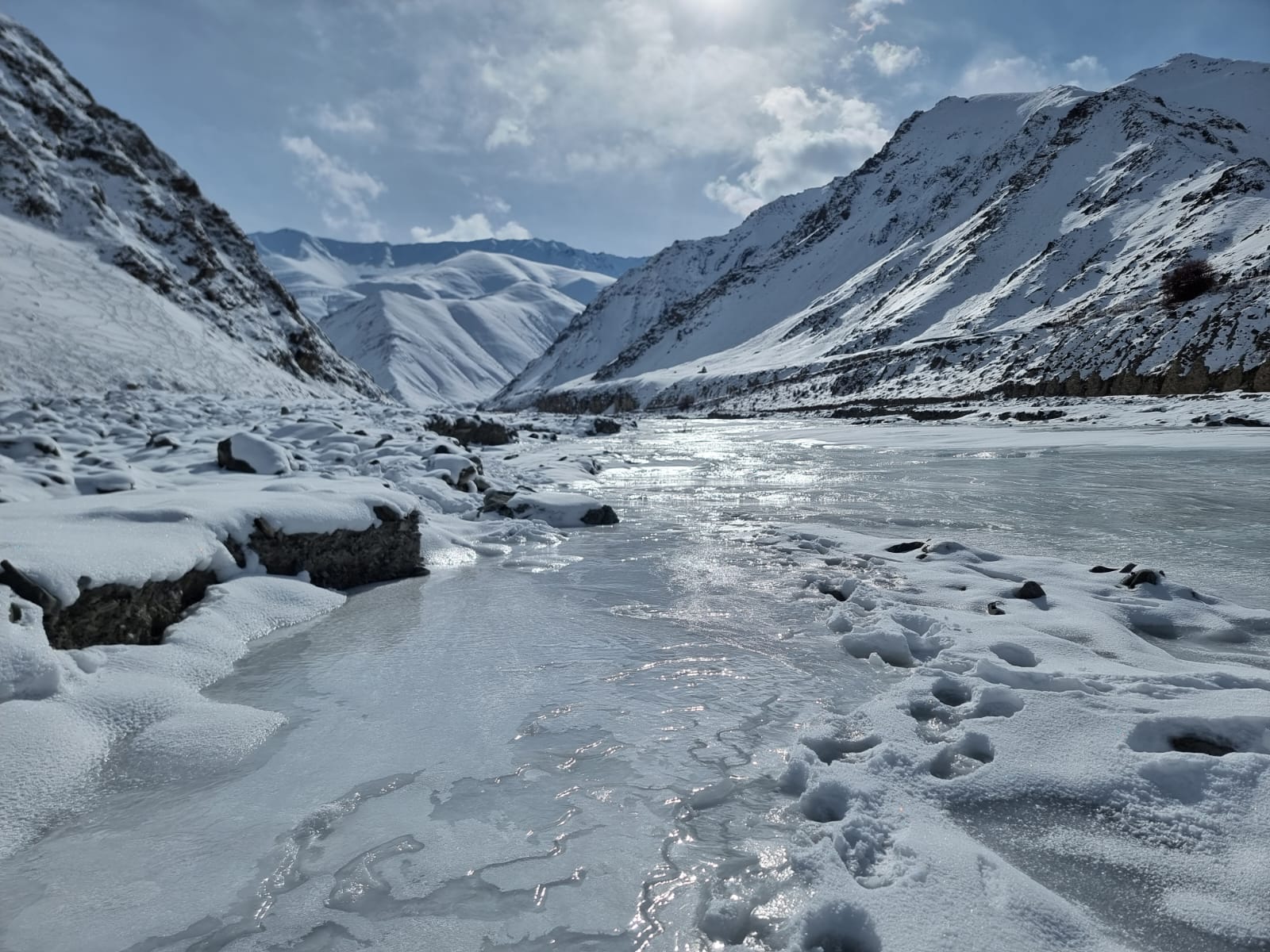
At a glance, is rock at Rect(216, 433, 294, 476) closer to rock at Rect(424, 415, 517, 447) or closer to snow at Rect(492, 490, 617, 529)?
snow at Rect(492, 490, 617, 529)

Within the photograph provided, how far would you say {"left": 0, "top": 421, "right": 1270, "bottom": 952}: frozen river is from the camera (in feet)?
6.25

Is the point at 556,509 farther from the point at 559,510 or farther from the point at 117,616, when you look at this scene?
the point at 117,616

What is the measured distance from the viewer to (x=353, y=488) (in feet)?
20.5

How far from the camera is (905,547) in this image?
6.34 m

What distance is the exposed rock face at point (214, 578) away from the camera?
3.23 m

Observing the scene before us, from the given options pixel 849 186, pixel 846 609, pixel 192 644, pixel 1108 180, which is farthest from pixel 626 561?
pixel 849 186

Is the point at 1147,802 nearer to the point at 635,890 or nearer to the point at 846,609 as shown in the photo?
the point at 635,890

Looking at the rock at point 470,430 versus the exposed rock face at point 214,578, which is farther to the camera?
the rock at point 470,430

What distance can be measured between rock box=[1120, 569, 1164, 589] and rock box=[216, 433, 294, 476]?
833 centimetres

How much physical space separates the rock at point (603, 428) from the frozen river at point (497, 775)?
23044mm

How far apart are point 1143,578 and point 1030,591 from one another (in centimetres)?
90

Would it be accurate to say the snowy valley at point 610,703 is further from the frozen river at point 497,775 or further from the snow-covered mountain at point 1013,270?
the snow-covered mountain at point 1013,270

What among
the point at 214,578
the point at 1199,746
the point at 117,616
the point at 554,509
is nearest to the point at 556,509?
the point at 554,509

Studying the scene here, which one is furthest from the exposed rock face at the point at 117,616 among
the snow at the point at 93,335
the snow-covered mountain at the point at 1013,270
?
the snow-covered mountain at the point at 1013,270
